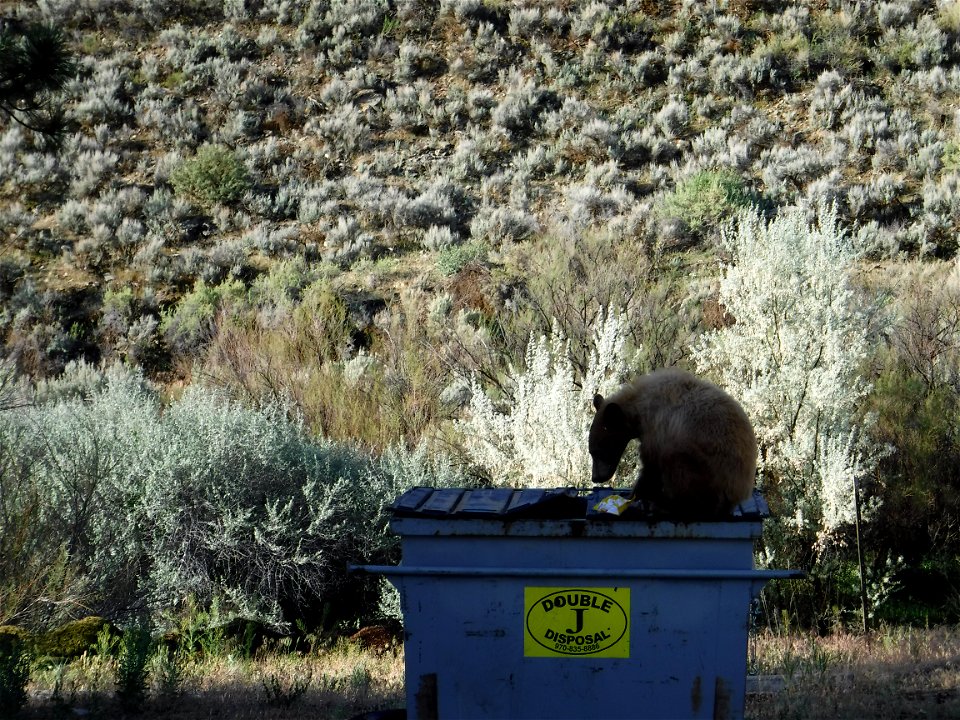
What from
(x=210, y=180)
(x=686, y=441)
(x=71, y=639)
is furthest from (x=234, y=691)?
(x=210, y=180)

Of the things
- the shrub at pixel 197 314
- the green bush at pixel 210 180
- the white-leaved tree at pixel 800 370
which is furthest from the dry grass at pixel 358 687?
the green bush at pixel 210 180

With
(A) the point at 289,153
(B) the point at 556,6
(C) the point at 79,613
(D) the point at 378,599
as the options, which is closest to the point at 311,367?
(D) the point at 378,599

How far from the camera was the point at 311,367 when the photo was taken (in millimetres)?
15320

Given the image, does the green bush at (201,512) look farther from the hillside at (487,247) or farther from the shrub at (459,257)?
the shrub at (459,257)

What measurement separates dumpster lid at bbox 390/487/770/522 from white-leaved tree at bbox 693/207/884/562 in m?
6.28

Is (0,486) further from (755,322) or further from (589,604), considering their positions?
(755,322)

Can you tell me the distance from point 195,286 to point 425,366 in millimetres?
9253

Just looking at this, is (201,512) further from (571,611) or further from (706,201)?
(706,201)

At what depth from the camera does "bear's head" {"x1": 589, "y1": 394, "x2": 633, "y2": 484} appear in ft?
16.6

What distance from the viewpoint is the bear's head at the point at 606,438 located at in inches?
199

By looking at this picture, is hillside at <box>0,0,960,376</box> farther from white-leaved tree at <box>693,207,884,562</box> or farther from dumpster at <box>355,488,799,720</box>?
dumpster at <box>355,488,799,720</box>

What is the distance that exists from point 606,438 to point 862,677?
334 centimetres

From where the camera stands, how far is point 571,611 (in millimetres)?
4344

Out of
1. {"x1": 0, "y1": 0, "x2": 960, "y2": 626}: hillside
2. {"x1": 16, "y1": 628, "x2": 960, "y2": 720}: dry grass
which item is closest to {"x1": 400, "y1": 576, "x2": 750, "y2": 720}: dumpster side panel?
{"x1": 16, "y1": 628, "x2": 960, "y2": 720}: dry grass
